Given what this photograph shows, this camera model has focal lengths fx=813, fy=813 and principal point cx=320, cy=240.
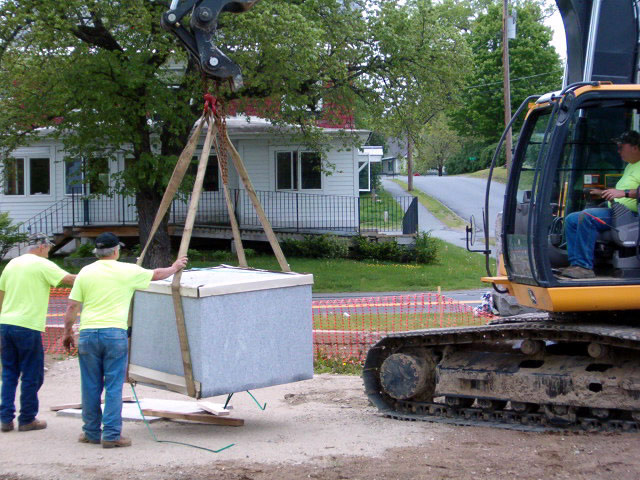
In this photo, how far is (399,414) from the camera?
26.4ft

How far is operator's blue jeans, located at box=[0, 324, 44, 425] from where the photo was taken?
765 centimetres

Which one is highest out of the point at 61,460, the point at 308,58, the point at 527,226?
the point at 308,58

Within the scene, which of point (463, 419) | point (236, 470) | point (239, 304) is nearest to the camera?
point (236, 470)

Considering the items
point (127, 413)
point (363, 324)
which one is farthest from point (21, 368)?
point (363, 324)

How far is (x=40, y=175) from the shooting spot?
3025cm

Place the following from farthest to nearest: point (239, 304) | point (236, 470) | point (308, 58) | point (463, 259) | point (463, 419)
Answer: point (463, 259) → point (308, 58) → point (463, 419) → point (239, 304) → point (236, 470)

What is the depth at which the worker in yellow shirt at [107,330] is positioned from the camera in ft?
22.7

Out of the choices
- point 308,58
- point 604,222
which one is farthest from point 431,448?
point 308,58

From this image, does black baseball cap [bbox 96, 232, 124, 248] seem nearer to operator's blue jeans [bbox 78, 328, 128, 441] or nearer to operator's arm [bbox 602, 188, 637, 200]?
operator's blue jeans [bbox 78, 328, 128, 441]

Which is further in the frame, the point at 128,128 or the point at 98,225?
the point at 98,225

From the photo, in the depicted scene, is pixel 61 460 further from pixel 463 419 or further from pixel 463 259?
pixel 463 259

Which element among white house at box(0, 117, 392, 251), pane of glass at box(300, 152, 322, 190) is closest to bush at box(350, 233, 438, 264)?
white house at box(0, 117, 392, 251)

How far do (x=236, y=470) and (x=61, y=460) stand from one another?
153cm

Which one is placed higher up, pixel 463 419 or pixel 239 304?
pixel 239 304
